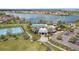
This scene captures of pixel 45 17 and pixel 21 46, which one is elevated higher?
pixel 45 17

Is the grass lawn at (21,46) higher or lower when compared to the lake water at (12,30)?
lower

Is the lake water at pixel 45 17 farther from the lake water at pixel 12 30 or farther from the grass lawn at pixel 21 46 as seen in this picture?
the grass lawn at pixel 21 46

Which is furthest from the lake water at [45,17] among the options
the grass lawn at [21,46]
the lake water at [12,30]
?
the grass lawn at [21,46]

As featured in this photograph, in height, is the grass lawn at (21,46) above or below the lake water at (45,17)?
below

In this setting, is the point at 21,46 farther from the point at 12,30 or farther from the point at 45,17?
the point at 45,17

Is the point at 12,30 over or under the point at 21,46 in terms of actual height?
over

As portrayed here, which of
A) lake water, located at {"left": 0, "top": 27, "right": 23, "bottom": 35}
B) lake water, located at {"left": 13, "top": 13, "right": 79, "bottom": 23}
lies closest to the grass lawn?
lake water, located at {"left": 0, "top": 27, "right": 23, "bottom": 35}

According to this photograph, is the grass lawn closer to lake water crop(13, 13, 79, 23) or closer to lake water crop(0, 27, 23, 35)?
lake water crop(0, 27, 23, 35)

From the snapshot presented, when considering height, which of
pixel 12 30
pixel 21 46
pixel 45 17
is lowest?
pixel 21 46

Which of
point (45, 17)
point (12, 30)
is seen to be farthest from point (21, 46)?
point (45, 17)

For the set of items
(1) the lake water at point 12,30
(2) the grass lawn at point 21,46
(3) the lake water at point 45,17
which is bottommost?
(2) the grass lawn at point 21,46
